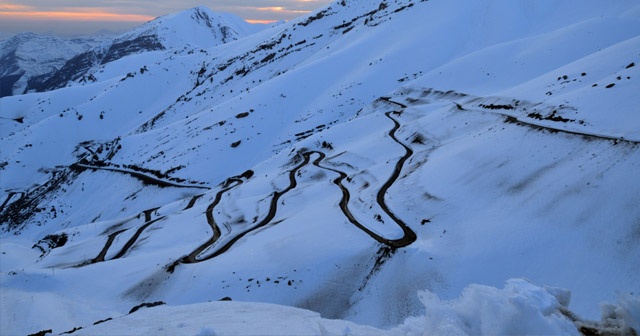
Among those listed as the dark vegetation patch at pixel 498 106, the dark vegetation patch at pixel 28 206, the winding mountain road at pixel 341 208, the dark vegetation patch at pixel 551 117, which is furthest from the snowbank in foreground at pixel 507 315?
the dark vegetation patch at pixel 28 206

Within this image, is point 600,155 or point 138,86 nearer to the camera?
point 600,155

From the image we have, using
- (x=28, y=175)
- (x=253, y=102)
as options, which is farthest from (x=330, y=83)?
(x=28, y=175)

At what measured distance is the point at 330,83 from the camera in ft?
194

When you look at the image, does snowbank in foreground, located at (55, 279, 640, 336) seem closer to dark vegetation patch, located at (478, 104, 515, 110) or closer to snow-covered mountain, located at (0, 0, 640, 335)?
snow-covered mountain, located at (0, 0, 640, 335)

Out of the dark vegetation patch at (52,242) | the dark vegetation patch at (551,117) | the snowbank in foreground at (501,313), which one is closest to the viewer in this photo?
the snowbank in foreground at (501,313)

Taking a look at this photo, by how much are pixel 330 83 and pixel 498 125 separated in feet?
122

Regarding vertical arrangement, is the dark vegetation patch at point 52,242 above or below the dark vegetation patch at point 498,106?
below

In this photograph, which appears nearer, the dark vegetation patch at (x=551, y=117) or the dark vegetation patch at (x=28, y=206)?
the dark vegetation patch at (x=551, y=117)

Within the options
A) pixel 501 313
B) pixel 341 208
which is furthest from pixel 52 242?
pixel 501 313

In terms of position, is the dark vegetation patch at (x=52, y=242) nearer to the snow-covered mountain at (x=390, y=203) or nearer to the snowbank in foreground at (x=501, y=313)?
the snow-covered mountain at (x=390, y=203)

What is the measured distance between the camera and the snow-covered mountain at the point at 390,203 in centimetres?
1215

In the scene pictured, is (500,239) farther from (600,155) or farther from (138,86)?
(138,86)

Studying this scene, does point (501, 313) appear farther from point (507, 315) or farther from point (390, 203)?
point (390, 203)

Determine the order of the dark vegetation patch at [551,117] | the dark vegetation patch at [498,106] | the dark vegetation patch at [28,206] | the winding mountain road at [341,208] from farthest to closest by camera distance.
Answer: the dark vegetation patch at [28,206] < the dark vegetation patch at [498,106] < the dark vegetation patch at [551,117] < the winding mountain road at [341,208]
